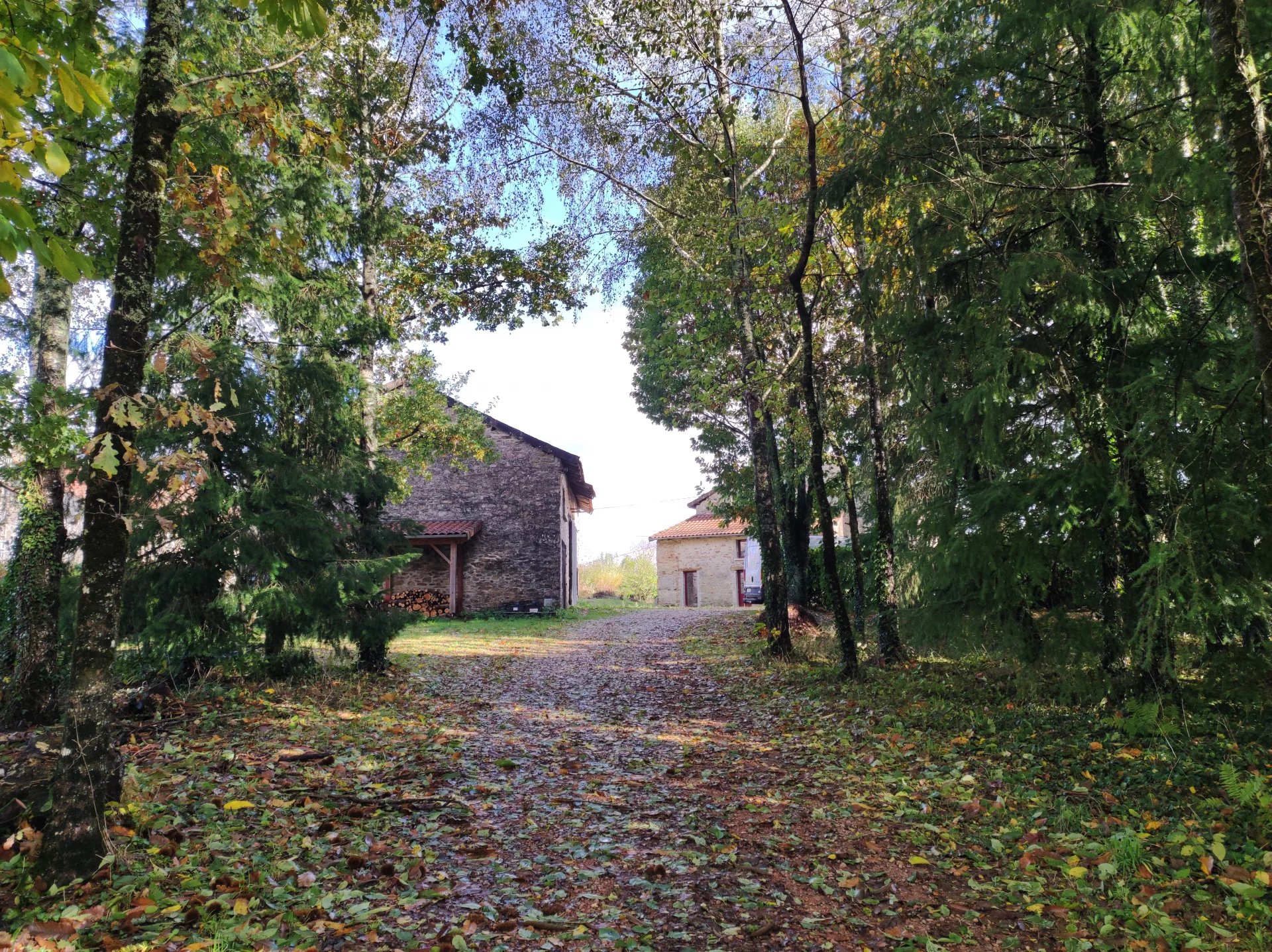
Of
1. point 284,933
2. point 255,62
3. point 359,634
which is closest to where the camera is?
point 284,933

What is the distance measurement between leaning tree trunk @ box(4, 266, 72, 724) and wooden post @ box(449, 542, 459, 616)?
15.5 metres

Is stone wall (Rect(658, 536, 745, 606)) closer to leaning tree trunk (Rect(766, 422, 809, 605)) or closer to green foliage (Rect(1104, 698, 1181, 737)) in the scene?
leaning tree trunk (Rect(766, 422, 809, 605))

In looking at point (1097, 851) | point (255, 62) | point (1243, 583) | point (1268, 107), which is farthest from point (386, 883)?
point (255, 62)

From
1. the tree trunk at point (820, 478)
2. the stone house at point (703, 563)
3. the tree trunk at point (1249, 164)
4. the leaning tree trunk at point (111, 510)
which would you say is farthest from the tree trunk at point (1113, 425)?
the stone house at point (703, 563)

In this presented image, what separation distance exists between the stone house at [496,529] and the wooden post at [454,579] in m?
0.03

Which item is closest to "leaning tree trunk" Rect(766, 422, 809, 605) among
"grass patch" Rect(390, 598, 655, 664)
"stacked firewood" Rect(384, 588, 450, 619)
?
"grass patch" Rect(390, 598, 655, 664)

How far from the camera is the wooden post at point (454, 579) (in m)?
23.0

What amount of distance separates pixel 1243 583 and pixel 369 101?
1145cm

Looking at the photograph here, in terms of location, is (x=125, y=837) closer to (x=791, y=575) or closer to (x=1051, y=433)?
(x=1051, y=433)

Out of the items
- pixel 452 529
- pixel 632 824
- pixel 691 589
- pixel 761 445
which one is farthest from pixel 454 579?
pixel 632 824

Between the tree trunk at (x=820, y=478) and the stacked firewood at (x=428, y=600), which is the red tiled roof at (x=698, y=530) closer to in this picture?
the stacked firewood at (x=428, y=600)

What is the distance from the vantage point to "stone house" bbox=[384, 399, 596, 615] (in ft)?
77.2

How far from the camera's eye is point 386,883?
148 inches

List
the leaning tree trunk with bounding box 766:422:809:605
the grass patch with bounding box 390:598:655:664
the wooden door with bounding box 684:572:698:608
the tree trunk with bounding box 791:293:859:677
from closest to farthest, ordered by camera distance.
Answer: the tree trunk with bounding box 791:293:859:677 → the grass patch with bounding box 390:598:655:664 → the leaning tree trunk with bounding box 766:422:809:605 → the wooden door with bounding box 684:572:698:608
